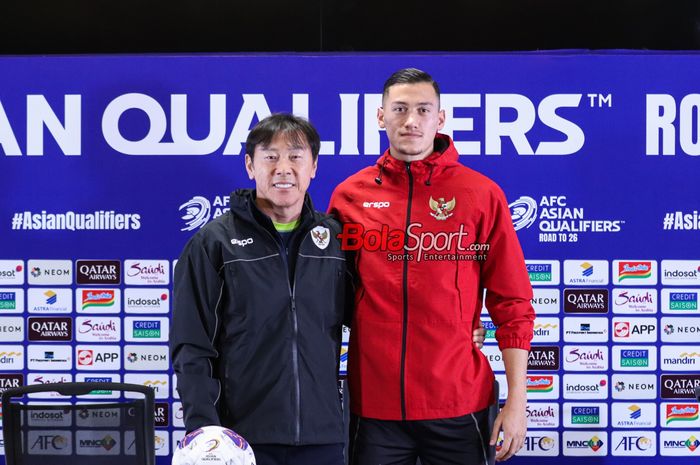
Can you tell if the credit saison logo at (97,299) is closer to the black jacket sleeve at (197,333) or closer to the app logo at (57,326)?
the app logo at (57,326)

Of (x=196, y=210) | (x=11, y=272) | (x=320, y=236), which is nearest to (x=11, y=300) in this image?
(x=11, y=272)

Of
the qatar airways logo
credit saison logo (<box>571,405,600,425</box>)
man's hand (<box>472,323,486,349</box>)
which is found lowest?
credit saison logo (<box>571,405,600,425</box>)

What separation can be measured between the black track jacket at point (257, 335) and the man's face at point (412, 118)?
425 mm

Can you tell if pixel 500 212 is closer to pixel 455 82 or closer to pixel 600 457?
pixel 455 82

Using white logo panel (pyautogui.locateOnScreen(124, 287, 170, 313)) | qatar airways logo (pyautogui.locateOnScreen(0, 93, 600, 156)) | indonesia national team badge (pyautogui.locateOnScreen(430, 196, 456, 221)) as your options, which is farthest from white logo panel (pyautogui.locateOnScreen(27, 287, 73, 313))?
indonesia national team badge (pyautogui.locateOnScreen(430, 196, 456, 221))

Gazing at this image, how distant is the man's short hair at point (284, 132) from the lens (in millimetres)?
1933

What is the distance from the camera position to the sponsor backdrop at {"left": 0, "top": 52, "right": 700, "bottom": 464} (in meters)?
3.01

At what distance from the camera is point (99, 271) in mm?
3066

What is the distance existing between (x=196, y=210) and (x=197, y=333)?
1301 millimetres

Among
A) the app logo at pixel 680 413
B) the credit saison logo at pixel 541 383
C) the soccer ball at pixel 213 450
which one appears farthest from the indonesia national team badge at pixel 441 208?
the app logo at pixel 680 413

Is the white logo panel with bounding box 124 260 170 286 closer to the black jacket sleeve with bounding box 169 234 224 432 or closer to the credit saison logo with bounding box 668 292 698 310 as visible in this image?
the black jacket sleeve with bounding box 169 234 224 432

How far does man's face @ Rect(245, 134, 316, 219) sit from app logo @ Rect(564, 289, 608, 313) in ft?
5.02

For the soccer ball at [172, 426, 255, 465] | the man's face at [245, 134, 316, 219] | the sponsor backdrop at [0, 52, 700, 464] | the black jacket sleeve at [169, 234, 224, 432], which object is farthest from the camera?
the sponsor backdrop at [0, 52, 700, 464]

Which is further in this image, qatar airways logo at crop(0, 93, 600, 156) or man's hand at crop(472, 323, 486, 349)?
qatar airways logo at crop(0, 93, 600, 156)
